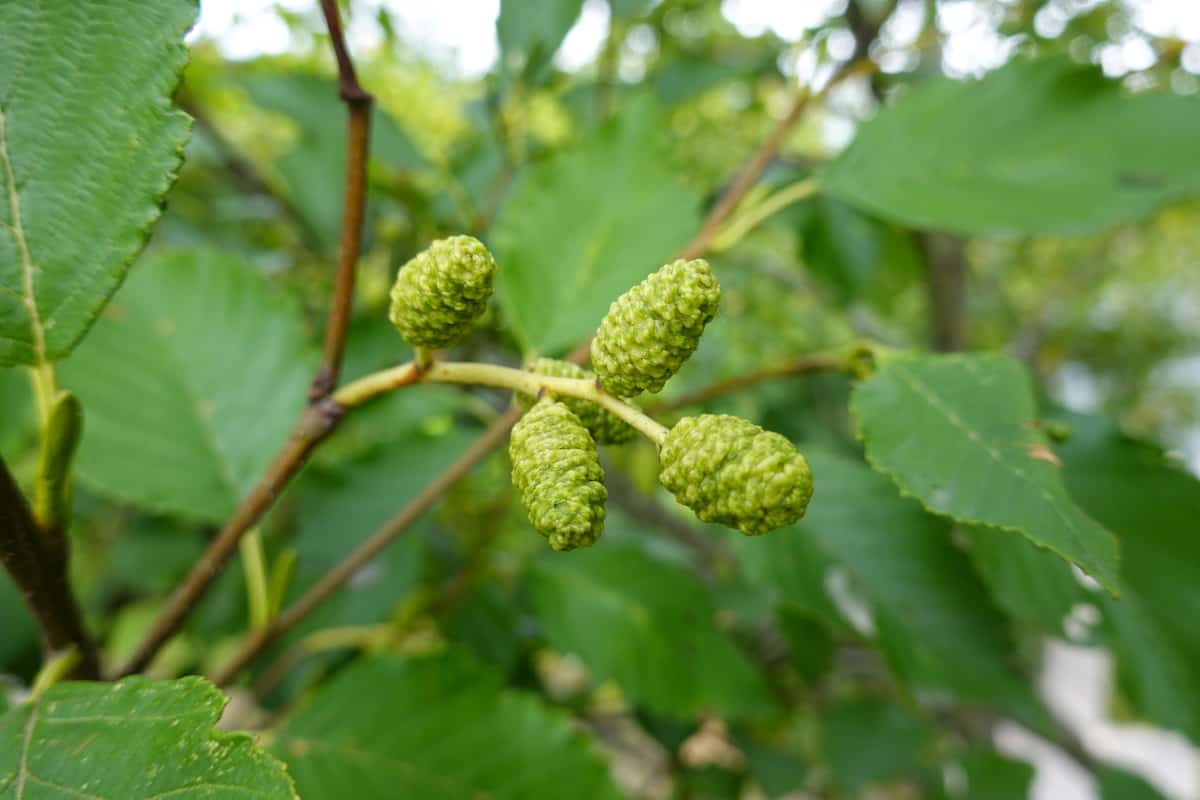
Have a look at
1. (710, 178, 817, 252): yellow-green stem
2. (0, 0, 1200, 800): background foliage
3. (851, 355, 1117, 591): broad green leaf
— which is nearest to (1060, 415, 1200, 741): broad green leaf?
(0, 0, 1200, 800): background foliage

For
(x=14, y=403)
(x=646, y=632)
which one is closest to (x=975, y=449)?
(x=646, y=632)

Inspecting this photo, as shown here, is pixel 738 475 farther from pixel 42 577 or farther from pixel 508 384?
pixel 42 577

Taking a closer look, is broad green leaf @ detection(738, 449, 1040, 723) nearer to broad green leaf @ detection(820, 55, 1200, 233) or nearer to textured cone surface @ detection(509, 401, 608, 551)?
broad green leaf @ detection(820, 55, 1200, 233)

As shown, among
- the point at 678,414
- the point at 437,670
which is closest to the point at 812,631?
the point at 678,414

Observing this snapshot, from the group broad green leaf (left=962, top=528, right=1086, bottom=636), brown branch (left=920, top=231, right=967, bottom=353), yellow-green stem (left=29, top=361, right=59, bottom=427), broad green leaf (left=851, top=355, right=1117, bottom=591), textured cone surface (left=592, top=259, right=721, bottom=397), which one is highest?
textured cone surface (left=592, top=259, right=721, bottom=397)

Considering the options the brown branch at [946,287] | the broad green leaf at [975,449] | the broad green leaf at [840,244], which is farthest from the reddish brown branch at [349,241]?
the brown branch at [946,287]

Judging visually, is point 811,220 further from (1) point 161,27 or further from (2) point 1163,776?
(2) point 1163,776
